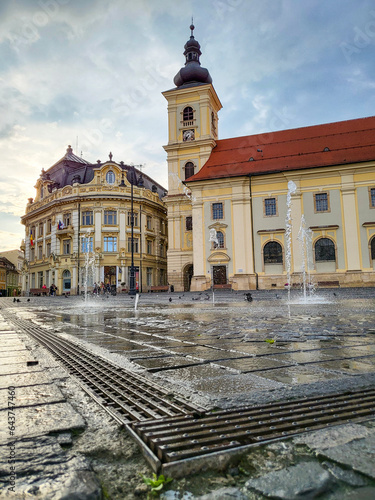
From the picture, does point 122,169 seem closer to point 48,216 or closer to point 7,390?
point 48,216

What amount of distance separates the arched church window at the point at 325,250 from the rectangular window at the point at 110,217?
24.5m

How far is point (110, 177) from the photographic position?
4644cm

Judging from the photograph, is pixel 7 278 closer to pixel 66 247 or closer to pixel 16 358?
pixel 66 247

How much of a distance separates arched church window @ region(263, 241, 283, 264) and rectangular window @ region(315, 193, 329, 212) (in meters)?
4.66

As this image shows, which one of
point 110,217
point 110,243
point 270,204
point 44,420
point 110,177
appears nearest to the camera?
point 44,420

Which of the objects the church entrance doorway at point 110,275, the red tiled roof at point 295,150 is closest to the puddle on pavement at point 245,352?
the red tiled roof at point 295,150

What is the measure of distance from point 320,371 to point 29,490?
95.5 inches

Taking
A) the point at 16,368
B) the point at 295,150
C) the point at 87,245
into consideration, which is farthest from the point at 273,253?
the point at 16,368

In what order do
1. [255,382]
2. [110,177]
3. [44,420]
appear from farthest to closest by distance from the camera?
[110,177] → [255,382] → [44,420]

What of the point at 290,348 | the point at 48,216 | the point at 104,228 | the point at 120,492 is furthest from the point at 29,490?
the point at 48,216

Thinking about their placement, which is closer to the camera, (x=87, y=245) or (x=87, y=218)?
(x=87, y=245)

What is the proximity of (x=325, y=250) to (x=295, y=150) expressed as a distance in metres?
9.92

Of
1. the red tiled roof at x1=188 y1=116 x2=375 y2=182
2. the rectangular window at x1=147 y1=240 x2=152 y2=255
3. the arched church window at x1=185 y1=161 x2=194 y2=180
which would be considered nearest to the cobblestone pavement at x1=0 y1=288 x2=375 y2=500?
the red tiled roof at x1=188 y1=116 x2=375 y2=182

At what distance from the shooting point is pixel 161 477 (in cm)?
Result: 145
